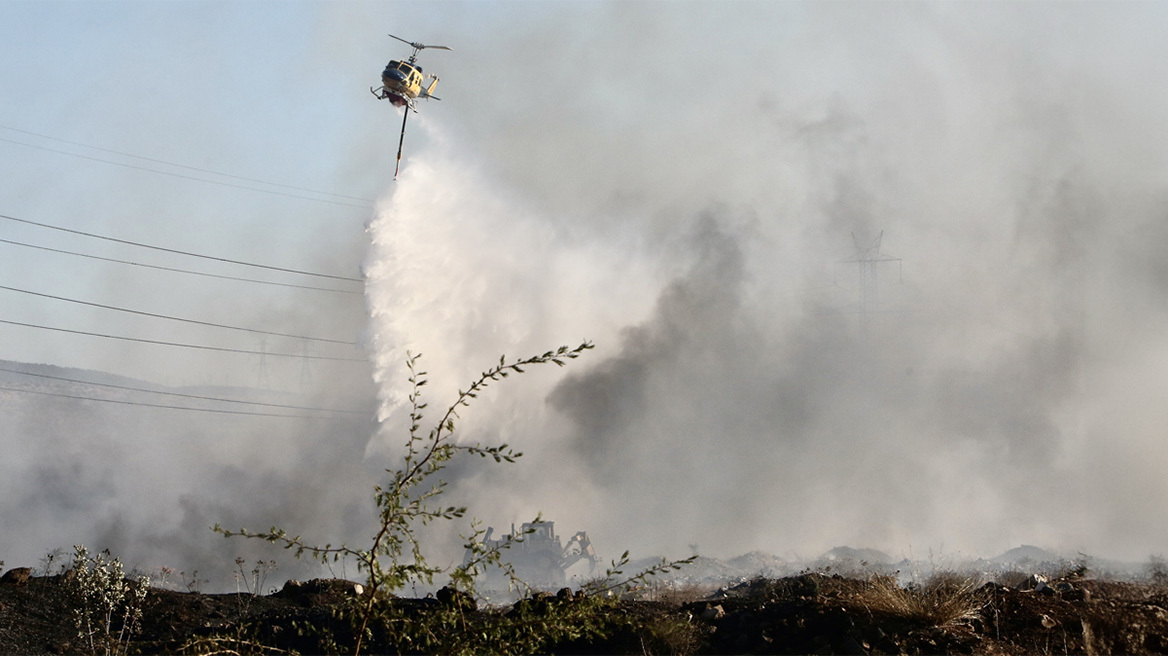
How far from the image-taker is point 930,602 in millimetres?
10727

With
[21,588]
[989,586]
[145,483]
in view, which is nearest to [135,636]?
[21,588]

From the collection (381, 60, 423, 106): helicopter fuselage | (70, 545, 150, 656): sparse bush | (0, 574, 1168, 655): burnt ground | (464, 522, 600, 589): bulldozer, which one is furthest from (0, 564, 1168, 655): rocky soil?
(381, 60, 423, 106): helicopter fuselage

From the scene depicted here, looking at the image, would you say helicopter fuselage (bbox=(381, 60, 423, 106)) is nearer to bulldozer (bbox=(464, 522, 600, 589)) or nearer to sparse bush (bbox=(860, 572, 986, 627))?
bulldozer (bbox=(464, 522, 600, 589))

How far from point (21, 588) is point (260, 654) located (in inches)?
522

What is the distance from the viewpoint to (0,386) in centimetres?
8800

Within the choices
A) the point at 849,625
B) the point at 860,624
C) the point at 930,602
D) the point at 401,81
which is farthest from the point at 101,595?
the point at 401,81

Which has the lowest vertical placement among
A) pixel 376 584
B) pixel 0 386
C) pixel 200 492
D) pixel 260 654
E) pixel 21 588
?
pixel 260 654

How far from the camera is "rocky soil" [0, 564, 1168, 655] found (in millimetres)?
9781

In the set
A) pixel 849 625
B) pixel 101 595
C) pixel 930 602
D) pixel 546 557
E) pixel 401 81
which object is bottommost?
pixel 849 625

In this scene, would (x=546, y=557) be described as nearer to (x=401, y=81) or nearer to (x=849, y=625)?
(x=401, y=81)

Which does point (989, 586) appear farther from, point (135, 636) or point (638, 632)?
point (135, 636)

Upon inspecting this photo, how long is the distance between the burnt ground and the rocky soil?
1 cm

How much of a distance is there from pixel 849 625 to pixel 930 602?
98 cm

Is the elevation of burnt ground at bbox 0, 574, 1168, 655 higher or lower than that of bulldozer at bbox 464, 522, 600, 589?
lower
